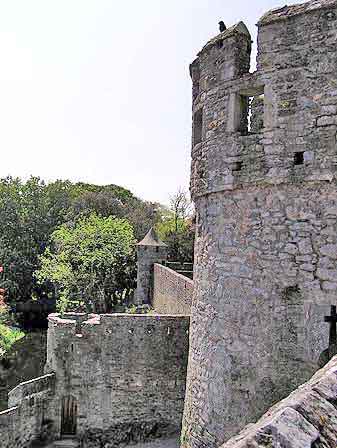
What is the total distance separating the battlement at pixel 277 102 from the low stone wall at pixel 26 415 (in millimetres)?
9343

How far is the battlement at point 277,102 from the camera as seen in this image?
6.17 m

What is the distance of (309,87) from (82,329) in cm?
1017

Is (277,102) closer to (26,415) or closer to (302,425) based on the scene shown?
(302,425)

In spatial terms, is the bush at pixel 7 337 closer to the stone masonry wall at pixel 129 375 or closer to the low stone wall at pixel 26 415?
the low stone wall at pixel 26 415

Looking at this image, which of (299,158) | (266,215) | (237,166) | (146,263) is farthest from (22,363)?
(299,158)

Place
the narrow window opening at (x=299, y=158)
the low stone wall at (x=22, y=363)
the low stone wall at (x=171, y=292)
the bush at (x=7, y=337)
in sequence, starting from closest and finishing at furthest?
the narrow window opening at (x=299, y=158), the low stone wall at (x=171, y=292), the low stone wall at (x=22, y=363), the bush at (x=7, y=337)

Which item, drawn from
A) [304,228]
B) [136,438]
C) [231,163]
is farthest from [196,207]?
[136,438]

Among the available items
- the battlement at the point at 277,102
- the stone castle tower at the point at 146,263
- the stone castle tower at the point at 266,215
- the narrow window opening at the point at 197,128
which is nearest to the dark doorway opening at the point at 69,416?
the stone castle tower at the point at 266,215

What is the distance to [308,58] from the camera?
249 inches

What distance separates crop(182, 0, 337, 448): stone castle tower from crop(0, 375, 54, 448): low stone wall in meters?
7.52

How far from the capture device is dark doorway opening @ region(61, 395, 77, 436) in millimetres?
14531

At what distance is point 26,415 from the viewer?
45.5 feet

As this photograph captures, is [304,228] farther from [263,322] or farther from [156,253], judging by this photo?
[156,253]

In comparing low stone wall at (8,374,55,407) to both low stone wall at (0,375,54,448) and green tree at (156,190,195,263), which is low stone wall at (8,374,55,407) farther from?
green tree at (156,190,195,263)
